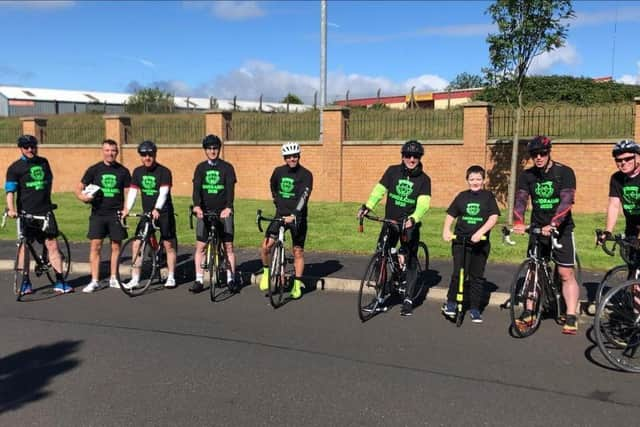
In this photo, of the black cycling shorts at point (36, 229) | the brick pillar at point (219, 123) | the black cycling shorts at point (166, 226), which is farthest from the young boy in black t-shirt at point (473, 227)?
the brick pillar at point (219, 123)

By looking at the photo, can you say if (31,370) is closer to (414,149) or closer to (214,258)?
(214,258)

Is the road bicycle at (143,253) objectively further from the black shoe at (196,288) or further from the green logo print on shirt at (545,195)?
the green logo print on shirt at (545,195)

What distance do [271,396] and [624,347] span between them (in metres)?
3.11

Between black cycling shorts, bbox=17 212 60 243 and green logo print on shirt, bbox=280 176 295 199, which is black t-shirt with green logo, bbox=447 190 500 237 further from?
black cycling shorts, bbox=17 212 60 243

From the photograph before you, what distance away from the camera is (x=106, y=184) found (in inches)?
315

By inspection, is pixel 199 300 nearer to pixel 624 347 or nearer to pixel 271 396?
pixel 271 396

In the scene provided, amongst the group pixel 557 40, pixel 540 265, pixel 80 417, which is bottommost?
pixel 80 417

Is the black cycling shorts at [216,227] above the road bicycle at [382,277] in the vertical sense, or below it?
above

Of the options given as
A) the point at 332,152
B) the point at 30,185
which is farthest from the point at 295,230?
the point at 332,152

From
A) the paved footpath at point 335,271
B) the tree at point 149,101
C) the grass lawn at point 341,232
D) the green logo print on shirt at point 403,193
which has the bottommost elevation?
the paved footpath at point 335,271

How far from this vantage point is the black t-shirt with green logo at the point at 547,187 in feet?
20.1

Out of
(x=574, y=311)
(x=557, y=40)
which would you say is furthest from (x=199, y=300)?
(x=557, y=40)

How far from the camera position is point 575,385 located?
4832 mm

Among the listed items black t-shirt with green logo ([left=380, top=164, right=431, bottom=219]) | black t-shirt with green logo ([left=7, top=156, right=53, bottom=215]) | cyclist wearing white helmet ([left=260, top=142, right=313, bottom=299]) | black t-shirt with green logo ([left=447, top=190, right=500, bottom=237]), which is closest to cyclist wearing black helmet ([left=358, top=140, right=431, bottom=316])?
black t-shirt with green logo ([left=380, top=164, right=431, bottom=219])
